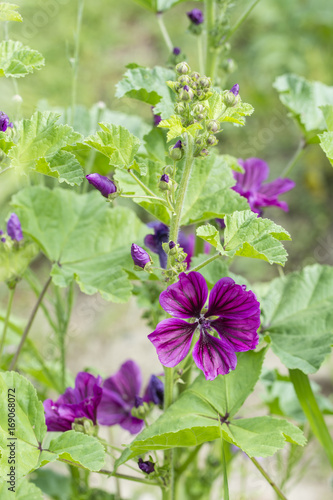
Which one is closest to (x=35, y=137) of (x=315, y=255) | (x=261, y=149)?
(x=315, y=255)

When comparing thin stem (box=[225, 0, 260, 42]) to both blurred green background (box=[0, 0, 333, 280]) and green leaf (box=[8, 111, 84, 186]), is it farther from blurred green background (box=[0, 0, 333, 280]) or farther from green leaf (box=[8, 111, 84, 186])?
blurred green background (box=[0, 0, 333, 280])

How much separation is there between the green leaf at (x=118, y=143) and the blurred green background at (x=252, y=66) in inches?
67.0

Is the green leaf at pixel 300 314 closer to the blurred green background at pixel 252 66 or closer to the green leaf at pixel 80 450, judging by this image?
the green leaf at pixel 80 450

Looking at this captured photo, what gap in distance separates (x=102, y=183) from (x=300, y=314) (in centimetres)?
38

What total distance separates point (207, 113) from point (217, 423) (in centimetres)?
31

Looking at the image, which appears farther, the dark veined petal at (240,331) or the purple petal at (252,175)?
the purple petal at (252,175)

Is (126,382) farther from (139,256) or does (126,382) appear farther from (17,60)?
(17,60)

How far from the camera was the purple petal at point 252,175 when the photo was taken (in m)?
0.86

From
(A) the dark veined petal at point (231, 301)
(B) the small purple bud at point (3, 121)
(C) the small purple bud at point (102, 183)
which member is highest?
(B) the small purple bud at point (3, 121)

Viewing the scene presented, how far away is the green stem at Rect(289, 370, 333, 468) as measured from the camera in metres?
0.74

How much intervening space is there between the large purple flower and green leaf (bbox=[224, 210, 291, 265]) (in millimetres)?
48

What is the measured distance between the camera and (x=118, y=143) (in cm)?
57

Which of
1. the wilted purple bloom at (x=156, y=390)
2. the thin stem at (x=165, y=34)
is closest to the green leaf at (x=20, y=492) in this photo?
the wilted purple bloom at (x=156, y=390)

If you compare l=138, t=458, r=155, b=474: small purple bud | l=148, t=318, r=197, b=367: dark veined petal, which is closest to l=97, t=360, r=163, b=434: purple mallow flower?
l=138, t=458, r=155, b=474: small purple bud
